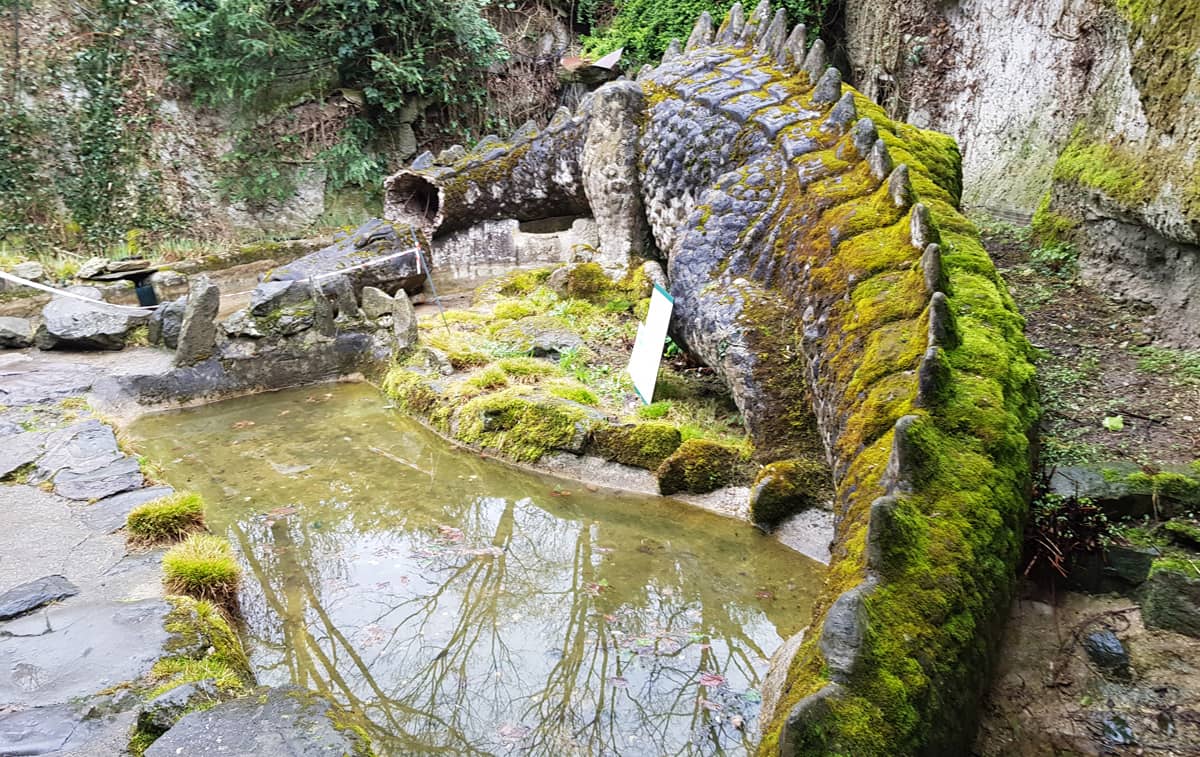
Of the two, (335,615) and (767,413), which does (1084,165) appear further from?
(335,615)

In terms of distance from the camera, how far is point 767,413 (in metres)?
3.80

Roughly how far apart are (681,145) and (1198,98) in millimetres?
2842

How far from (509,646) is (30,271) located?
27.8 ft

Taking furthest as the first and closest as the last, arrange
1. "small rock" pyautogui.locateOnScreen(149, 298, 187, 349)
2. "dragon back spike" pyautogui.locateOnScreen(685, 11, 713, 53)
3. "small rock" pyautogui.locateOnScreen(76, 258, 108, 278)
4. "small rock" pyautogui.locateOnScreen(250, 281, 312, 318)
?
"small rock" pyautogui.locateOnScreen(76, 258, 108, 278) < "small rock" pyautogui.locateOnScreen(149, 298, 187, 349) < "dragon back spike" pyautogui.locateOnScreen(685, 11, 713, 53) < "small rock" pyautogui.locateOnScreen(250, 281, 312, 318)

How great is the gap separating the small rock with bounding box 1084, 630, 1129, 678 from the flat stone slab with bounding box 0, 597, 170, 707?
302 centimetres

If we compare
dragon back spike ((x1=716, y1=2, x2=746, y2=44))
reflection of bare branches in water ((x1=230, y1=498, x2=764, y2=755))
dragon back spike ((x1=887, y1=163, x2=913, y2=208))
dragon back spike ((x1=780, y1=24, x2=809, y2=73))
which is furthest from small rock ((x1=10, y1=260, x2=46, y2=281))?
dragon back spike ((x1=887, y1=163, x2=913, y2=208))

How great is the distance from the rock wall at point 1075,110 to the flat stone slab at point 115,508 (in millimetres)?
5184

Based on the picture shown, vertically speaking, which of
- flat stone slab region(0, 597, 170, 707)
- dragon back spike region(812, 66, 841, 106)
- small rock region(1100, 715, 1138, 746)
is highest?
dragon back spike region(812, 66, 841, 106)

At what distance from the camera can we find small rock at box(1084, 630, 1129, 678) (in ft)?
7.71

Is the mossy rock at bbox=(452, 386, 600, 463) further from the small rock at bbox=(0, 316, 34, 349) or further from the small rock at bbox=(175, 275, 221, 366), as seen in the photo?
the small rock at bbox=(0, 316, 34, 349)

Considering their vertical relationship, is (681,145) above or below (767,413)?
above

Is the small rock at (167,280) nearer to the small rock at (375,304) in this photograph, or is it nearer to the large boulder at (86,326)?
the large boulder at (86,326)

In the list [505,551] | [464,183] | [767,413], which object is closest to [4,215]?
[464,183]

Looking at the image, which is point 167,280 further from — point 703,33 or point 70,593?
point 70,593
